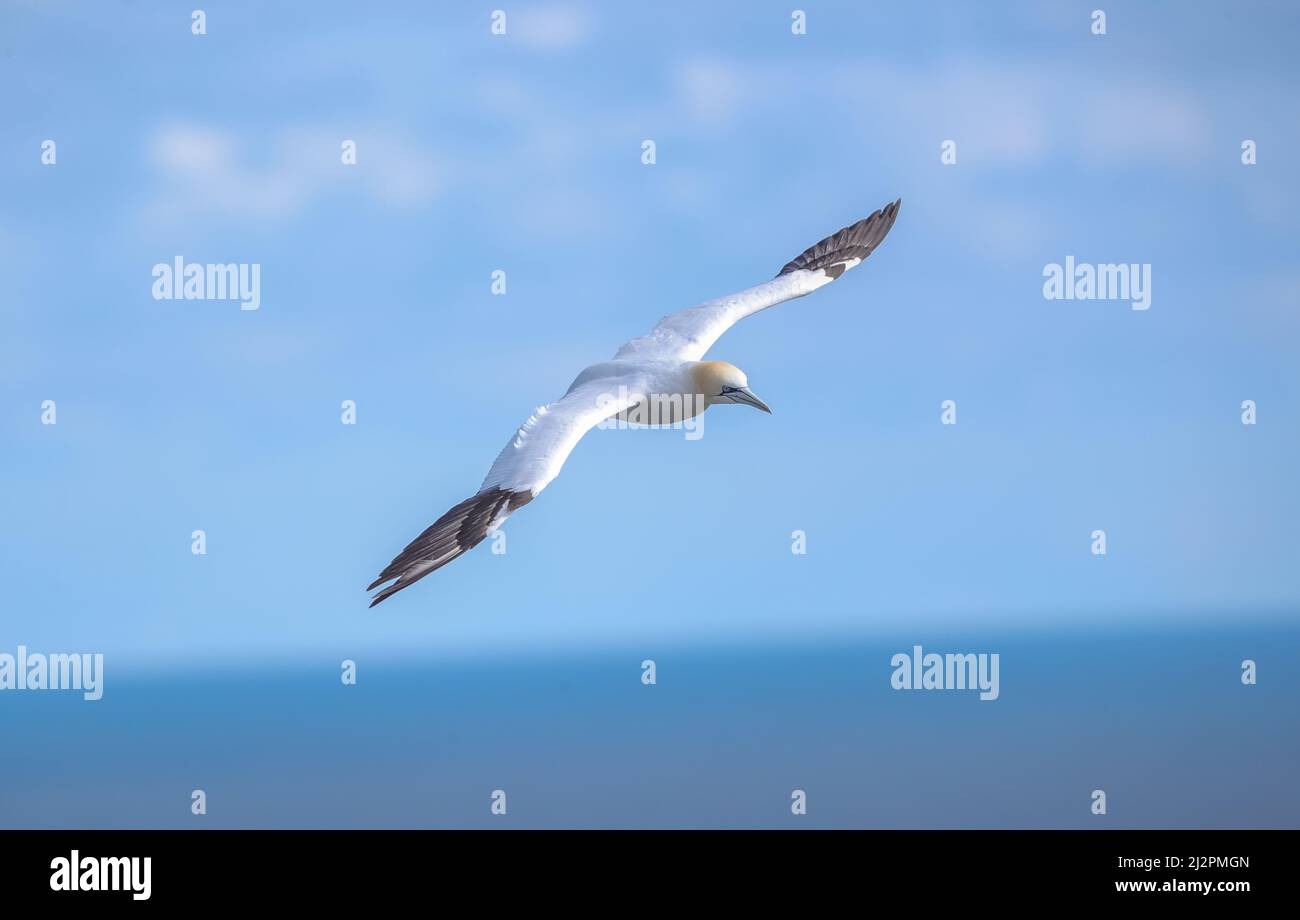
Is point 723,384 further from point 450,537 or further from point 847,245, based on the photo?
point 847,245

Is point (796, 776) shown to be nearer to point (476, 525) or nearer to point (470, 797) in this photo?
point (470, 797)

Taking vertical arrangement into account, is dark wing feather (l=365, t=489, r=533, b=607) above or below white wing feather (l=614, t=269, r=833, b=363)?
below

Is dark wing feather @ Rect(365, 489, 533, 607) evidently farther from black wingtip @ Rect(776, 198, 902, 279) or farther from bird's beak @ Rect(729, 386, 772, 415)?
black wingtip @ Rect(776, 198, 902, 279)

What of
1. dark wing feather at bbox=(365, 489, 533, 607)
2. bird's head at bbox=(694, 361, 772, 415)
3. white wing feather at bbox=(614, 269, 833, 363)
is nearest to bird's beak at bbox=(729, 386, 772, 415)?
bird's head at bbox=(694, 361, 772, 415)

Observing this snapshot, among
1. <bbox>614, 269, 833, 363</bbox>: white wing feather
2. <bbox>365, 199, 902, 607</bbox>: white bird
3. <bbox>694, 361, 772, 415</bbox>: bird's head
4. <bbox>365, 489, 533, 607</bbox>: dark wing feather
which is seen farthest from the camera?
<bbox>614, 269, 833, 363</bbox>: white wing feather

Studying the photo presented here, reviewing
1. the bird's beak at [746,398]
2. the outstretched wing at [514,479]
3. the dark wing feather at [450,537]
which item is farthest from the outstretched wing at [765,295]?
the dark wing feather at [450,537]

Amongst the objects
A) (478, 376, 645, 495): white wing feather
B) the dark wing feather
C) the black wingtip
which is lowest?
the dark wing feather
